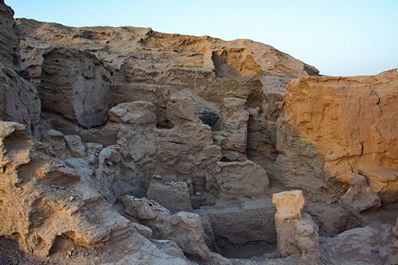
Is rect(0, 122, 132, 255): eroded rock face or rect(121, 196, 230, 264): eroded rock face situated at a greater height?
rect(0, 122, 132, 255): eroded rock face

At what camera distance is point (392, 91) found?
5473mm

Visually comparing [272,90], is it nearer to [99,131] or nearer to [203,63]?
[203,63]

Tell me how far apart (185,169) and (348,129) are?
2651mm

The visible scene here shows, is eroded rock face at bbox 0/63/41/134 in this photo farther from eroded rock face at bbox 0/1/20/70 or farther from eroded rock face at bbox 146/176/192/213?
eroded rock face at bbox 146/176/192/213

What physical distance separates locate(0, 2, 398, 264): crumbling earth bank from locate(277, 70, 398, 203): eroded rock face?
0.05 ft

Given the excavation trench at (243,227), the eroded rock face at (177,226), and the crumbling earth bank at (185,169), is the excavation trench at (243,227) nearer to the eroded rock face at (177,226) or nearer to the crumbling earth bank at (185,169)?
the crumbling earth bank at (185,169)

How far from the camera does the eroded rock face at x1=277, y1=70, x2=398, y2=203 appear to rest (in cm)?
540

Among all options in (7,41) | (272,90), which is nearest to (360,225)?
(272,90)

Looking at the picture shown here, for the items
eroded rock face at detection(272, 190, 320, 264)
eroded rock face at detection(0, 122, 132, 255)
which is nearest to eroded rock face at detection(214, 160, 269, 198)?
eroded rock face at detection(272, 190, 320, 264)

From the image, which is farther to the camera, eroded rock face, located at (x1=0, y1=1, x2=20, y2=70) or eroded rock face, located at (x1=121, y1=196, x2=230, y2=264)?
eroded rock face, located at (x1=0, y1=1, x2=20, y2=70)

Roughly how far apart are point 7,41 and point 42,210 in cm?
314

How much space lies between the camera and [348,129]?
550 cm

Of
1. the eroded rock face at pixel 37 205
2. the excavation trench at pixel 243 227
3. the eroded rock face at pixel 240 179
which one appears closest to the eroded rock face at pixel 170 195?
the excavation trench at pixel 243 227

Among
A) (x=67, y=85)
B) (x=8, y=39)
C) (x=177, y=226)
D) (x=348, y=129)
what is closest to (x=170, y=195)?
(x=177, y=226)
